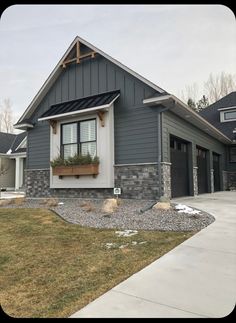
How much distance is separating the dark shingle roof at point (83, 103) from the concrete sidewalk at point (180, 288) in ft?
22.5

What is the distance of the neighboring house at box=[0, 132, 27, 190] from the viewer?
2056 centimetres

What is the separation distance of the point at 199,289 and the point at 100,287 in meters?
1.06

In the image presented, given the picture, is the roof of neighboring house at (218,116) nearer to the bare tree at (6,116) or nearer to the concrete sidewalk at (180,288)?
the concrete sidewalk at (180,288)

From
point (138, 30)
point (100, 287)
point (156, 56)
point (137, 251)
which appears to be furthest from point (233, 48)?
point (100, 287)

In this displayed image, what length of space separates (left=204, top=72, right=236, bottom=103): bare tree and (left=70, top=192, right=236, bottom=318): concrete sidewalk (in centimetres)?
3124

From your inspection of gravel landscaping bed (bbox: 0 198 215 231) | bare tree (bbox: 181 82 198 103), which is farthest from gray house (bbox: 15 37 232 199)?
bare tree (bbox: 181 82 198 103)

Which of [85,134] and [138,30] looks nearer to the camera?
[138,30]

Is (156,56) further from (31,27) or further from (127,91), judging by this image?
(31,27)

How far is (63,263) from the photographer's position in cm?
377

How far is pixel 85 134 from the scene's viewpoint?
35.0 feet

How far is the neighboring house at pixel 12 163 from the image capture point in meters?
20.6

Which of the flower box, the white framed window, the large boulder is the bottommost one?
the large boulder

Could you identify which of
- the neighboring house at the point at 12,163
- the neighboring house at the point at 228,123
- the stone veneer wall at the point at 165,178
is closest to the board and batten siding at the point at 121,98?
the stone veneer wall at the point at 165,178

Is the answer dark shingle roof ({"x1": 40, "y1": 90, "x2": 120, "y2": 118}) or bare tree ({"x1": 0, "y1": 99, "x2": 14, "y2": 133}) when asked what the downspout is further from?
bare tree ({"x1": 0, "y1": 99, "x2": 14, "y2": 133})
